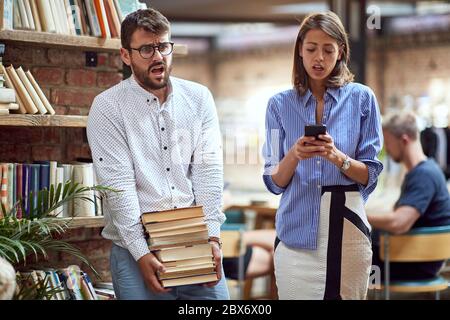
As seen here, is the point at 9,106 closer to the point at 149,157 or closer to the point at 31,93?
the point at 31,93

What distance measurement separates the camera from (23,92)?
326 cm

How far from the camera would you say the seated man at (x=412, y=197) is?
15.3 feet

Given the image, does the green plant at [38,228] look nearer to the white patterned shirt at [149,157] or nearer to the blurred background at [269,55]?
the white patterned shirt at [149,157]

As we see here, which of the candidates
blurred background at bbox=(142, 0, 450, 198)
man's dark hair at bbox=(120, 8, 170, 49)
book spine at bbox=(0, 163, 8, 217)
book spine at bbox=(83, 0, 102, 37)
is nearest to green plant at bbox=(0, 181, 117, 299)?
book spine at bbox=(0, 163, 8, 217)

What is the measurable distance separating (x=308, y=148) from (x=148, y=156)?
540mm

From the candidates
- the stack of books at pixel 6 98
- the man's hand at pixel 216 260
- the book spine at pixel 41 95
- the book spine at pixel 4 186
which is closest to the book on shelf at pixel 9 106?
the stack of books at pixel 6 98

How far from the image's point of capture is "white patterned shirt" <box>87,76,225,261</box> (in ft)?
8.80

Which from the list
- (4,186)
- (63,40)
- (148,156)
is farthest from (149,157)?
(63,40)

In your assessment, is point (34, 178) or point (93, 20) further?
point (93, 20)

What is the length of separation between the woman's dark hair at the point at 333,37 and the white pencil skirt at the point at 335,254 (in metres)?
0.36

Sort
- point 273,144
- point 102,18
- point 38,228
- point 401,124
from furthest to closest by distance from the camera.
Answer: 1. point 401,124
2. point 102,18
3. point 38,228
4. point 273,144

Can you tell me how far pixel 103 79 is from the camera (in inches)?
149

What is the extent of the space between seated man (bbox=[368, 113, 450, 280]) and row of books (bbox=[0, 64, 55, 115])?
7.21 feet
